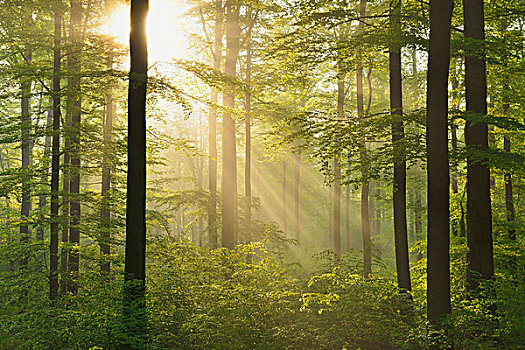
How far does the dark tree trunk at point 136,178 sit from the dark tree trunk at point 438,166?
5.66 meters

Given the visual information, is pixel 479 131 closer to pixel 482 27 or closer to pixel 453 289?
pixel 482 27

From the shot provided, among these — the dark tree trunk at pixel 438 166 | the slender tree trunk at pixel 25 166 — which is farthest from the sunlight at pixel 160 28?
the dark tree trunk at pixel 438 166

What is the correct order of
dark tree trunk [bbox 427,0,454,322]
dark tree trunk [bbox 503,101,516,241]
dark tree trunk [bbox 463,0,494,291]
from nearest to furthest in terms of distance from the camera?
dark tree trunk [bbox 427,0,454,322] < dark tree trunk [bbox 463,0,494,291] < dark tree trunk [bbox 503,101,516,241]

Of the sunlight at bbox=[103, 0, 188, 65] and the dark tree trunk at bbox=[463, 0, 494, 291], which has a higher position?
the sunlight at bbox=[103, 0, 188, 65]

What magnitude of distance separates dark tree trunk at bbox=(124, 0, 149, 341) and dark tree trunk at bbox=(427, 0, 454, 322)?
5660mm

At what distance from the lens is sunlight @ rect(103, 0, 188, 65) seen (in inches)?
452

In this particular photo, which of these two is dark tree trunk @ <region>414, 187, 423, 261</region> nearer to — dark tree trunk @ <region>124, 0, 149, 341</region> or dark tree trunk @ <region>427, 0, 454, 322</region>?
dark tree trunk @ <region>427, 0, 454, 322</region>

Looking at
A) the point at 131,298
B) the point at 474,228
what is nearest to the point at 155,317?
the point at 131,298

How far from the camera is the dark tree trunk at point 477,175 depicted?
9484 millimetres

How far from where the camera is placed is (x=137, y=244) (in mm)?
7621

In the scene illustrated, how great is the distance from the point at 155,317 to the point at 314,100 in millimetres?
16627

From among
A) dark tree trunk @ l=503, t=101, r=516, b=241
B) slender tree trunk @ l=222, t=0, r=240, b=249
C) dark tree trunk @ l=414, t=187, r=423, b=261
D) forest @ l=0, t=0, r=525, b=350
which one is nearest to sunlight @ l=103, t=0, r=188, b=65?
forest @ l=0, t=0, r=525, b=350

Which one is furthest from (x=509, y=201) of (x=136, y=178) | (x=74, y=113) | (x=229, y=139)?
(x=74, y=113)

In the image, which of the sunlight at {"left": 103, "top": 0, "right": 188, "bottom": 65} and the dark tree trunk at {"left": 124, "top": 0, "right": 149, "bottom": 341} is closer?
the dark tree trunk at {"left": 124, "top": 0, "right": 149, "bottom": 341}
